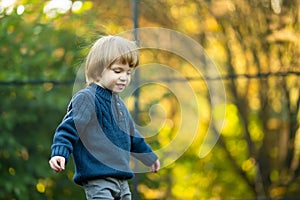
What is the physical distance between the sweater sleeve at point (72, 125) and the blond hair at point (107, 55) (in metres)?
0.14

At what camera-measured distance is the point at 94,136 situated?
11.5 ft

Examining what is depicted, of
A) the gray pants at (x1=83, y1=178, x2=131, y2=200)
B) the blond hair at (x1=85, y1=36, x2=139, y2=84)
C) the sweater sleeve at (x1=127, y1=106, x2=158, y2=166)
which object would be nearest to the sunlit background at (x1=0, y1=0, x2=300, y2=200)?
the sweater sleeve at (x1=127, y1=106, x2=158, y2=166)

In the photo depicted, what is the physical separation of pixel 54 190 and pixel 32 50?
1003mm

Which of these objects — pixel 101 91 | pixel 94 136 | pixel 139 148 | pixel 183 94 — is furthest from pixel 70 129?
pixel 183 94

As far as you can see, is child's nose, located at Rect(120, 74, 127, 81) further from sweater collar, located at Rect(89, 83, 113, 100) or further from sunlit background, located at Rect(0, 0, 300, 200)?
sunlit background, located at Rect(0, 0, 300, 200)

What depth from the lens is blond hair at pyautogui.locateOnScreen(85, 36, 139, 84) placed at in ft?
11.6

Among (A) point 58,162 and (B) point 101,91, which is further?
(B) point 101,91

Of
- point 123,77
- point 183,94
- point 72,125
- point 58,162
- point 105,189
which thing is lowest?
point 183,94

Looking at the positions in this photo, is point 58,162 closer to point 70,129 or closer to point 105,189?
point 70,129

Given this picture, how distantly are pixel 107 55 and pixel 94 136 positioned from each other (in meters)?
0.36

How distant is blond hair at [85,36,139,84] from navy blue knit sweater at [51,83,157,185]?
0.21 feet

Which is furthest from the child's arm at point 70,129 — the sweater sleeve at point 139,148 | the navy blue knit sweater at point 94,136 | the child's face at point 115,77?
the sweater sleeve at point 139,148

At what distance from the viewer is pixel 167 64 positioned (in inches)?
237

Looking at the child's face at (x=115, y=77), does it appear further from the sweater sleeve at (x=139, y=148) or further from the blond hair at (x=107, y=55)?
the sweater sleeve at (x=139, y=148)
